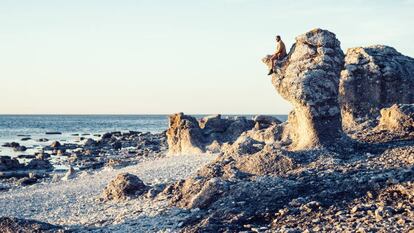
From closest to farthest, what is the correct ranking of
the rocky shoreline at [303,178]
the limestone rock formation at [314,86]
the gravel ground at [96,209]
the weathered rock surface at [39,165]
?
the rocky shoreline at [303,178]
the gravel ground at [96,209]
the limestone rock formation at [314,86]
the weathered rock surface at [39,165]

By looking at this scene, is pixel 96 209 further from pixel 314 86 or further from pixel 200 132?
pixel 200 132

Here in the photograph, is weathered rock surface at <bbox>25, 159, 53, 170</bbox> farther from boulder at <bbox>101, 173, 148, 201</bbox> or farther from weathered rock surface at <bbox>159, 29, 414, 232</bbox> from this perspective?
weathered rock surface at <bbox>159, 29, 414, 232</bbox>

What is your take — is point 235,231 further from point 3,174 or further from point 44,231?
point 3,174

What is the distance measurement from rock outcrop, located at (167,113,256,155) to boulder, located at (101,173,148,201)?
16.9 meters

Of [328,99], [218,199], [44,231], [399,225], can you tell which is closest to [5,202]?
[44,231]

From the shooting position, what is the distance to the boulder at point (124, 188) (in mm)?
21656

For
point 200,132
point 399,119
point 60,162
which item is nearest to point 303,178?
point 399,119

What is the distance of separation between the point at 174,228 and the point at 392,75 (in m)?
19.0

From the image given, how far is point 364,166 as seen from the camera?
1855 cm

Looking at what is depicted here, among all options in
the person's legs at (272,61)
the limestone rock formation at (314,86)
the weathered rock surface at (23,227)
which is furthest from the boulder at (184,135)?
the weathered rock surface at (23,227)

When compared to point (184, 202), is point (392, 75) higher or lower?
higher

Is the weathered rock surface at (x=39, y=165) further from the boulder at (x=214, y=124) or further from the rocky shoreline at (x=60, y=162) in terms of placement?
the boulder at (x=214, y=124)

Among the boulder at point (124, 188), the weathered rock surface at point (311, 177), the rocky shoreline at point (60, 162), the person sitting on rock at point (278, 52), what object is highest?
the person sitting on rock at point (278, 52)

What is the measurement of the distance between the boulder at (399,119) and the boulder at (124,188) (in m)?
10.2
